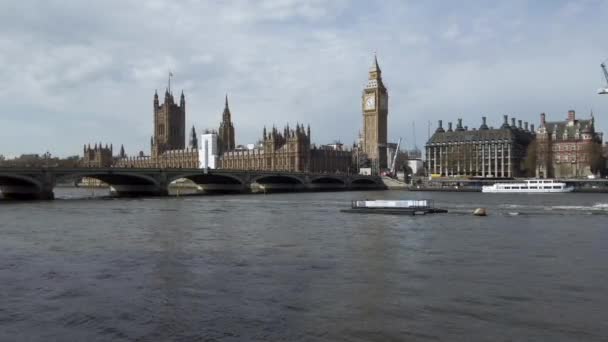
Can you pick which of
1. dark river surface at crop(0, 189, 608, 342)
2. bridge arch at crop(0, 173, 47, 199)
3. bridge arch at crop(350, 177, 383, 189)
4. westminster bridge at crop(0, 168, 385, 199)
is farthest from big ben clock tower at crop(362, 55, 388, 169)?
dark river surface at crop(0, 189, 608, 342)

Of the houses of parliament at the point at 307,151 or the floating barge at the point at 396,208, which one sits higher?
the houses of parliament at the point at 307,151

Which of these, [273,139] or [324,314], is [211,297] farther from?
[273,139]

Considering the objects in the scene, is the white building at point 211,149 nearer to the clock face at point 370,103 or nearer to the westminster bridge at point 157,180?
the clock face at point 370,103

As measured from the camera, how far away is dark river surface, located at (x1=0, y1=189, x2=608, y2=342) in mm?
15266

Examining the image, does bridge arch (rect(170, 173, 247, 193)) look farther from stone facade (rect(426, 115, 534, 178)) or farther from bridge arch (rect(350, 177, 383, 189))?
stone facade (rect(426, 115, 534, 178))

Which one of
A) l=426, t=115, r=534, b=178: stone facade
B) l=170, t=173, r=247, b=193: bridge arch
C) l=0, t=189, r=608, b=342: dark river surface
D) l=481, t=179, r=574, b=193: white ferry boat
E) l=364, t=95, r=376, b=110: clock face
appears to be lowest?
l=0, t=189, r=608, b=342: dark river surface

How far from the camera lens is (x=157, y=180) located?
91312 millimetres

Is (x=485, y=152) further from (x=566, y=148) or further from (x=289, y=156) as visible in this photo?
(x=289, y=156)

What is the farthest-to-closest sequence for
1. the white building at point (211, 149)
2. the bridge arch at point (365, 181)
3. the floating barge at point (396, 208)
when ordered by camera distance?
the white building at point (211, 149) → the bridge arch at point (365, 181) → the floating barge at point (396, 208)

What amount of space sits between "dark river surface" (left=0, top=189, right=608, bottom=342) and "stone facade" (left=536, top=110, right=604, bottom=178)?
10666cm

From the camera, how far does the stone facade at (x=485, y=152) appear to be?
152875mm

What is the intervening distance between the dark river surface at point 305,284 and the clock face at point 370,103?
146 m

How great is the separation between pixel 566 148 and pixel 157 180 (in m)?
96.6

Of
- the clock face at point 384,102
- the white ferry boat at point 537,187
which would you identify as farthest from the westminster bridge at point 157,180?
the clock face at point 384,102
